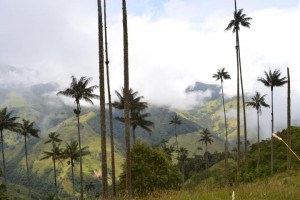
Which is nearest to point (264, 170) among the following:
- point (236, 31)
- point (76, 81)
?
point (236, 31)

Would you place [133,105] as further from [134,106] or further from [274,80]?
[274,80]

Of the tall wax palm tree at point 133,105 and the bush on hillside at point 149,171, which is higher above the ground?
the tall wax palm tree at point 133,105

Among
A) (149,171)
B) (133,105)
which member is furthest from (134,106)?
(149,171)

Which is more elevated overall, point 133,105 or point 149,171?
point 133,105

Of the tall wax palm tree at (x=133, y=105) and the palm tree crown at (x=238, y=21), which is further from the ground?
the palm tree crown at (x=238, y=21)

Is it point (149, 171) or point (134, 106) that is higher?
point (134, 106)

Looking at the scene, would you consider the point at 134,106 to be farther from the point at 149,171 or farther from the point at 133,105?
the point at 149,171

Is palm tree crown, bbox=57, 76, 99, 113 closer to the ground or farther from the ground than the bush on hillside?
farther from the ground

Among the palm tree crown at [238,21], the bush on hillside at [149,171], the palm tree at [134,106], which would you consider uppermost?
the palm tree crown at [238,21]

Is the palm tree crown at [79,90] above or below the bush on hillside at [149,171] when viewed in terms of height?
above

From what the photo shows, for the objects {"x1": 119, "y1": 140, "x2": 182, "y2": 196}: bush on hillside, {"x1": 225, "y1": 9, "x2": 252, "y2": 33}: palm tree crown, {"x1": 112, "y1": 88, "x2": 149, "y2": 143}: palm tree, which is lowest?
{"x1": 119, "y1": 140, "x2": 182, "y2": 196}: bush on hillside

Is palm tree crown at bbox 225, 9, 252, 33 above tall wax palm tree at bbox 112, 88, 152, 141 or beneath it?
above

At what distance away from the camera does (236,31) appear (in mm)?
45188

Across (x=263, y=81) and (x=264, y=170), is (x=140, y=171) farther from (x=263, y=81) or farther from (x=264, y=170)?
(x=263, y=81)
